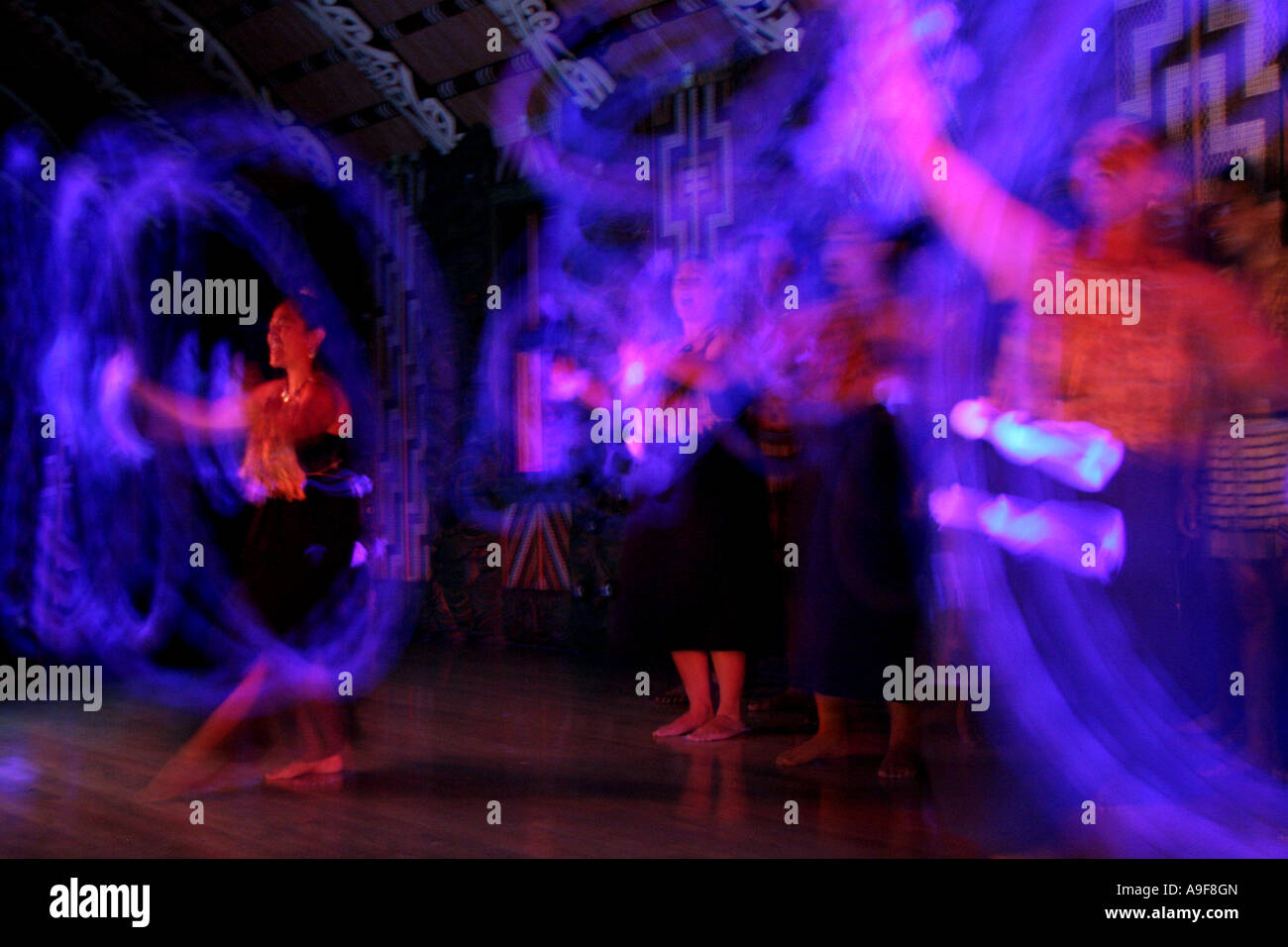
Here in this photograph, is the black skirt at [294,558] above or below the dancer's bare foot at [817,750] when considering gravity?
above

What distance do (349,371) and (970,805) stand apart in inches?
132

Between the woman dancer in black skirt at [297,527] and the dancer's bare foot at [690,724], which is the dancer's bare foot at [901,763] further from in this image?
the woman dancer in black skirt at [297,527]

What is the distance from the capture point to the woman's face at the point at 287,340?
3607 mm

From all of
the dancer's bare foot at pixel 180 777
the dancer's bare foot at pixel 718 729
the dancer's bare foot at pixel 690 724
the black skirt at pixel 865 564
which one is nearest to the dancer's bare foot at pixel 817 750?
the black skirt at pixel 865 564

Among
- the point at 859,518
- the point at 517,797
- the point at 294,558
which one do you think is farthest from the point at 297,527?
the point at 859,518

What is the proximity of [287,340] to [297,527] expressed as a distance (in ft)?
1.92

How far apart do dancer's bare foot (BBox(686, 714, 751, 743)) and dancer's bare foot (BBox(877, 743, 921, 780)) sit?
0.72 metres

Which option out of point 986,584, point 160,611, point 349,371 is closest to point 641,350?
point 349,371

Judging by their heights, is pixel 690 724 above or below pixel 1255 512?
below

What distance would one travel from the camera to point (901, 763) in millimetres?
3520

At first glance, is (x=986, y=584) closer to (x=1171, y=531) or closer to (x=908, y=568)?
(x=1171, y=531)

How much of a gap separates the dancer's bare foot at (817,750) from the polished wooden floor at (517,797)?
0.23 feet

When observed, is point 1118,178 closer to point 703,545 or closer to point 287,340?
point 703,545

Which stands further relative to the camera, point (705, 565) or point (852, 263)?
point (705, 565)
